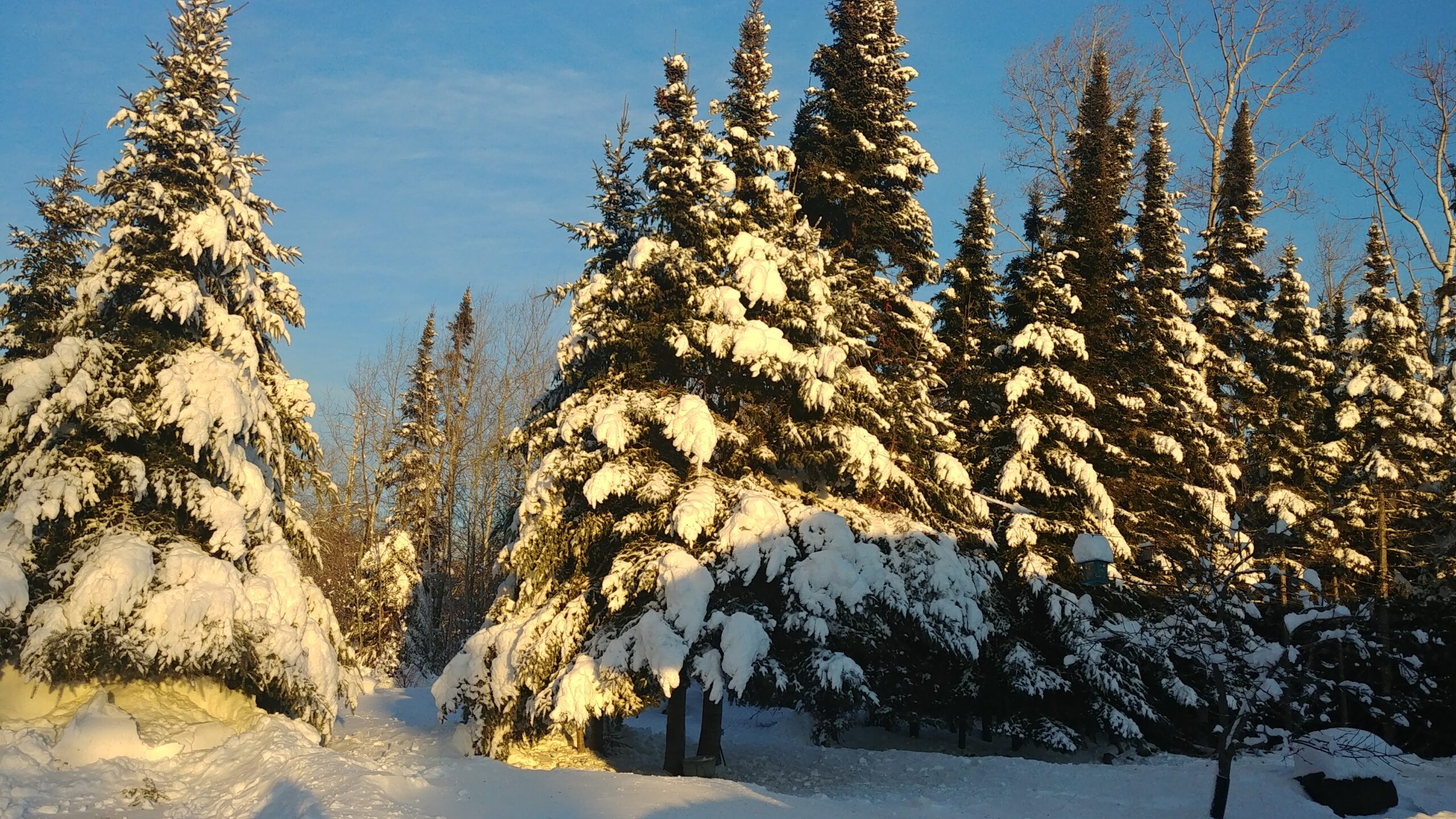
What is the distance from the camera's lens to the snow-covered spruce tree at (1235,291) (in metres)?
25.9

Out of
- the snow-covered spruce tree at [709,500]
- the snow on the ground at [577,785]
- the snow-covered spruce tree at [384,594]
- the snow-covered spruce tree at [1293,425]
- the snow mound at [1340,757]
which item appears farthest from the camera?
the snow-covered spruce tree at [384,594]

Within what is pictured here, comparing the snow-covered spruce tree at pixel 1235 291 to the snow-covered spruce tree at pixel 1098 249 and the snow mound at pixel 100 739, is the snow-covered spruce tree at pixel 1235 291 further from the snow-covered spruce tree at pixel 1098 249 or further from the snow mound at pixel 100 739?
the snow mound at pixel 100 739

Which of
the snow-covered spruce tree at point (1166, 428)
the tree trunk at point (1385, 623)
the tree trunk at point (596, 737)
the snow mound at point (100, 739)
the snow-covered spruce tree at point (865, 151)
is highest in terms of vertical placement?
the snow-covered spruce tree at point (865, 151)

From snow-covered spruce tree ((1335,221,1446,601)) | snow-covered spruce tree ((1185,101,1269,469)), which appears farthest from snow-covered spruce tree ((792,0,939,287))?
snow-covered spruce tree ((1335,221,1446,601))

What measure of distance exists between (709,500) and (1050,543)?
8.30m

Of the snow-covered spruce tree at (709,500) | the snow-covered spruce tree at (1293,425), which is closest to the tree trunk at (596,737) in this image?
the snow-covered spruce tree at (709,500)

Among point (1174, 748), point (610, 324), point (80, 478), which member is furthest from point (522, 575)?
point (1174, 748)

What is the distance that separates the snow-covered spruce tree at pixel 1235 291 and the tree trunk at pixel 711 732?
56.1 ft

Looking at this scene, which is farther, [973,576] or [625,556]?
[973,576]

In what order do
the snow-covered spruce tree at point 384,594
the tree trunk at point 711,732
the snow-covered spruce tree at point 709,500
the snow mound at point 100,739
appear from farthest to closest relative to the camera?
1. the snow-covered spruce tree at point 384,594
2. the tree trunk at point 711,732
3. the snow-covered spruce tree at point 709,500
4. the snow mound at point 100,739

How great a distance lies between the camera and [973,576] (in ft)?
52.6

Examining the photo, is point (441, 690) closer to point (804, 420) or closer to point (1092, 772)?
point (804, 420)

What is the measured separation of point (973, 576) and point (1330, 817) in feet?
19.7

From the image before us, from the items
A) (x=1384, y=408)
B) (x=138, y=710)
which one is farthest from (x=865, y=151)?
(x=1384, y=408)
